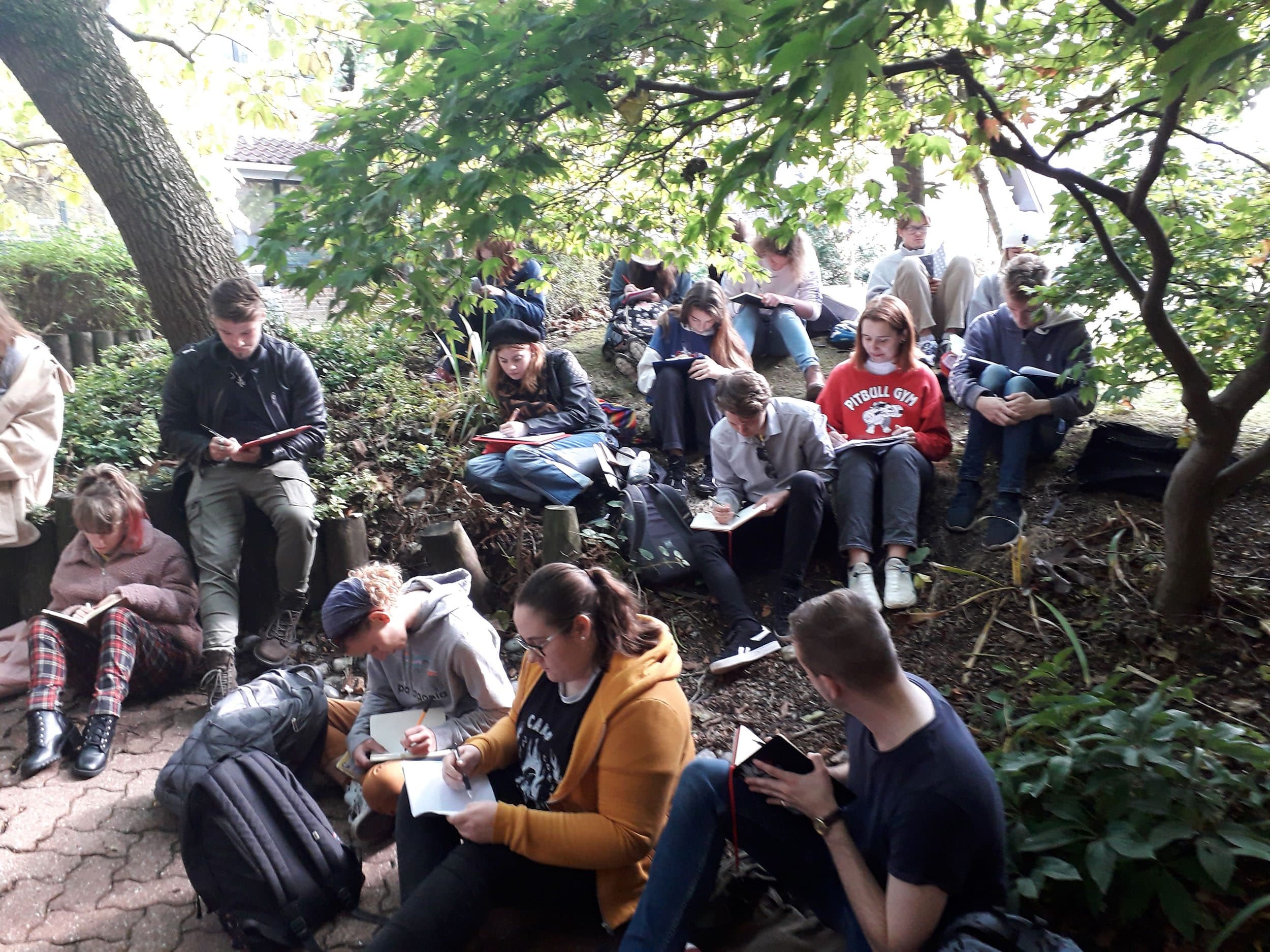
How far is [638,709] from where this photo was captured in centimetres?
246

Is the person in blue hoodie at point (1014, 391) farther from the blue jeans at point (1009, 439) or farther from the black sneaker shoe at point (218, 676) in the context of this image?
the black sneaker shoe at point (218, 676)

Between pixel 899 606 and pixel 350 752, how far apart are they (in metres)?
2.42

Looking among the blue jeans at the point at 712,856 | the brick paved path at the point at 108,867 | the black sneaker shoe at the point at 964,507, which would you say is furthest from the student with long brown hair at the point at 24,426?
the black sneaker shoe at the point at 964,507

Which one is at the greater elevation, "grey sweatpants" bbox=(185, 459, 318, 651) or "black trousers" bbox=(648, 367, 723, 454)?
"black trousers" bbox=(648, 367, 723, 454)

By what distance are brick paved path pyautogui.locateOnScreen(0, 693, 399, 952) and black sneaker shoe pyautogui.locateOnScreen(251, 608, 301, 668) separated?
0.56 meters

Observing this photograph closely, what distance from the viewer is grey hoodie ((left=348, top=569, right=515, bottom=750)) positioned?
3150 mm

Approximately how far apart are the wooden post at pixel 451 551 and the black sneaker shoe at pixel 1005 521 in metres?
2.55

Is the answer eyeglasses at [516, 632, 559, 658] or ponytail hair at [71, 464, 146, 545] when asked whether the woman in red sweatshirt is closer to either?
eyeglasses at [516, 632, 559, 658]

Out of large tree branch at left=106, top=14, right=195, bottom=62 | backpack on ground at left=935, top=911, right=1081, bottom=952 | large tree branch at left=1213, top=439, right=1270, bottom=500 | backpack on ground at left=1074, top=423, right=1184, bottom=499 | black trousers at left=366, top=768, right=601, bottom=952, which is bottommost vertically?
black trousers at left=366, top=768, right=601, bottom=952

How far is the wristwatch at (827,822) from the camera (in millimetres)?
2193

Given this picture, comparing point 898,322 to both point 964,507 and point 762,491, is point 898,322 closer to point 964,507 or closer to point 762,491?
point 964,507

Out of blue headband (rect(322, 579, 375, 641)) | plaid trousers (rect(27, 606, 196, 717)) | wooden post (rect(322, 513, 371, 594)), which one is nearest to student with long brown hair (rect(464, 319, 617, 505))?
wooden post (rect(322, 513, 371, 594))

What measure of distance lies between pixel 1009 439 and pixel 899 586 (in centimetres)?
98

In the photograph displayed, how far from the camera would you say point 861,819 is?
225cm
